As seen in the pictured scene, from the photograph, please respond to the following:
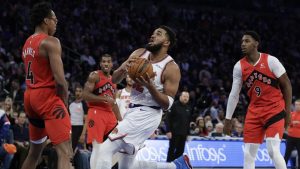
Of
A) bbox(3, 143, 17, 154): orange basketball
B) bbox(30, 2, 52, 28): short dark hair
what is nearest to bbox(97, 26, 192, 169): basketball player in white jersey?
bbox(30, 2, 52, 28): short dark hair

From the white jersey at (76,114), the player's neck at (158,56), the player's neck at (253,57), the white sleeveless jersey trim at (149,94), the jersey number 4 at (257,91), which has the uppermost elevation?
Result: the player's neck at (158,56)

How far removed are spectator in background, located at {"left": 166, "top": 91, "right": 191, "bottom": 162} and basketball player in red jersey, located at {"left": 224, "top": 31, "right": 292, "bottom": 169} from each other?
5151mm

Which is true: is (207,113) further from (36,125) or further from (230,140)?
(36,125)

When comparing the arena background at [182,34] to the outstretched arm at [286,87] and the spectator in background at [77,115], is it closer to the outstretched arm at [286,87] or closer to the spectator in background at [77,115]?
the spectator in background at [77,115]

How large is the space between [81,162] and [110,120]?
2229 millimetres

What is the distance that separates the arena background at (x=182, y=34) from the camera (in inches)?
811

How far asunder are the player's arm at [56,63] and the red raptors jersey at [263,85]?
3040 mm

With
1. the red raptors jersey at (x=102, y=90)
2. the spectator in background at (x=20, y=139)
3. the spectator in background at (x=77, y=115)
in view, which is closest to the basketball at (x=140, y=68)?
the red raptors jersey at (x=102, y=90)

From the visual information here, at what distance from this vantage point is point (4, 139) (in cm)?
1162

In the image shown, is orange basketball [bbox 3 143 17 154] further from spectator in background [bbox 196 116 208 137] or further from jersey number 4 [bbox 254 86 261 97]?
spectator in background [bbox 196 116 208 137]

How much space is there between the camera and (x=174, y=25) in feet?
95.3

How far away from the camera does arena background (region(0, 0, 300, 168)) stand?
811 inches

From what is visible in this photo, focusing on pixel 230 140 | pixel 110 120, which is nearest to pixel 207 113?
pixel 230 140

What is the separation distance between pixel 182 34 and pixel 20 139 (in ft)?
51.4
